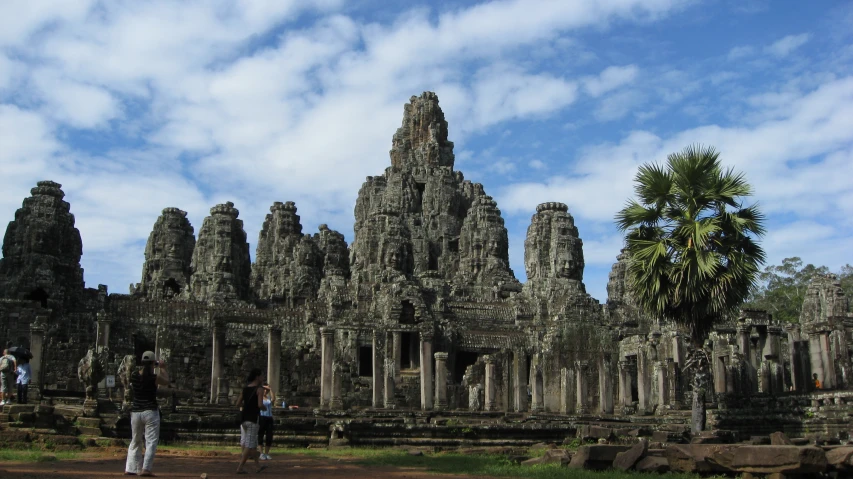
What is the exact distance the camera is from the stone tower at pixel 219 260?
52000 mm

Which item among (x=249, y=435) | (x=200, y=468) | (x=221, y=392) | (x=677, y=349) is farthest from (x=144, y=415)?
(x=677, y=349)

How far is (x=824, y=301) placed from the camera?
3541 centimetres

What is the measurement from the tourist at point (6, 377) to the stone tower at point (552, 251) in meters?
34.5

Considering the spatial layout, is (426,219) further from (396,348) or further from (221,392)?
(221,392)

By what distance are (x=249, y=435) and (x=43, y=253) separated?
30200 mm

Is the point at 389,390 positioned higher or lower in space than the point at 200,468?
higher

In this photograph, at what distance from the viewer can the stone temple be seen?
3164cm

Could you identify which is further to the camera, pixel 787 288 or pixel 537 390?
pixel 787 288

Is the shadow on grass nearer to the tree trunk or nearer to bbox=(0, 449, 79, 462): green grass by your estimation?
bbox=(0, 449, 79, 462): green grass

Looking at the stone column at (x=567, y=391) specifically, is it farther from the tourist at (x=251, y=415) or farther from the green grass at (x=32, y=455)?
the tourist at (x=251, y=415)

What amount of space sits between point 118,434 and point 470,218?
152 feet

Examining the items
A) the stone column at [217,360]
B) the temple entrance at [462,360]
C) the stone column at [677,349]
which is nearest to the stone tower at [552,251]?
the temple entrance at [462,360]

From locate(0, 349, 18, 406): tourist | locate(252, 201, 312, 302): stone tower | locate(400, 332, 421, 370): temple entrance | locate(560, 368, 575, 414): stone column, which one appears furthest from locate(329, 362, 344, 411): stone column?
locate(252, 201, 312, 302): stone tower

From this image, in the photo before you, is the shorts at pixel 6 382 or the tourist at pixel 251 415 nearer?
the tourist at pixel 251 415
